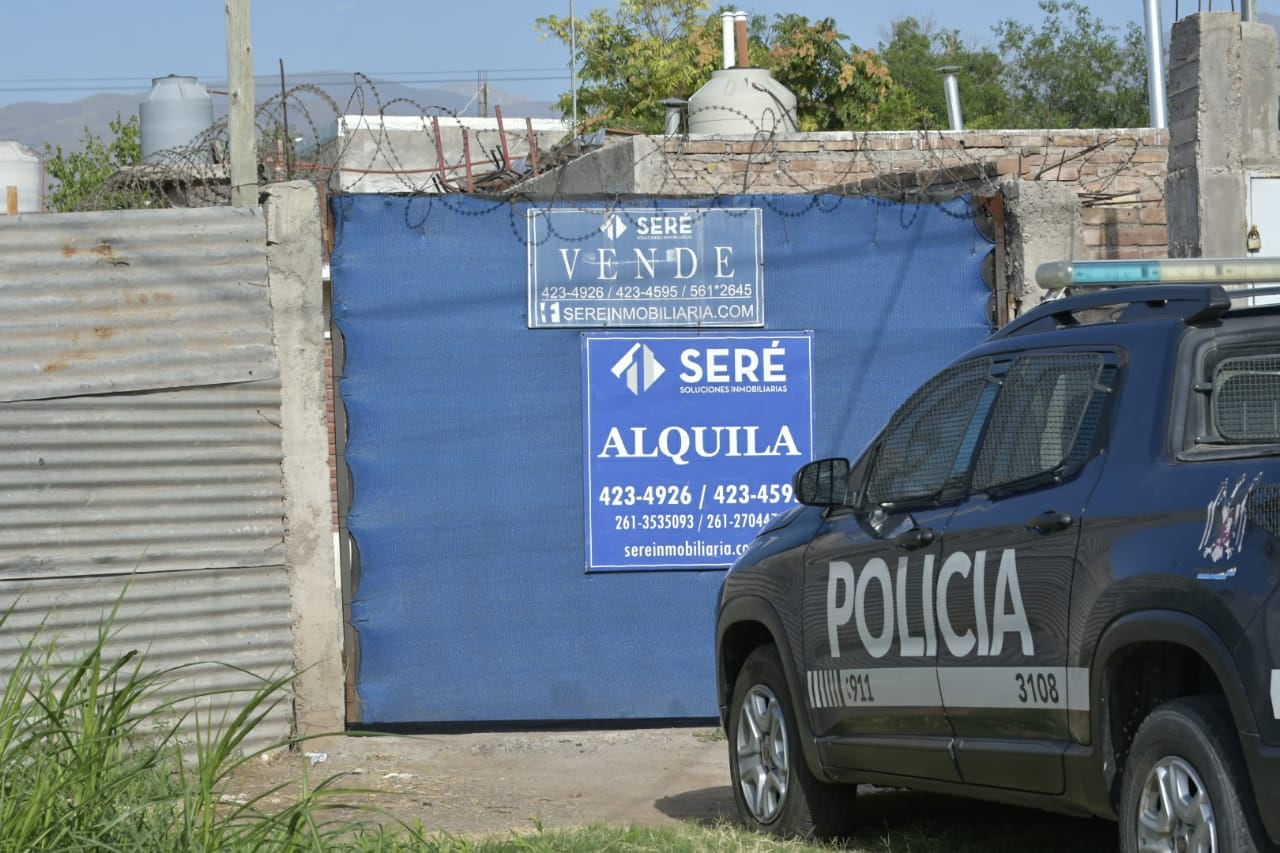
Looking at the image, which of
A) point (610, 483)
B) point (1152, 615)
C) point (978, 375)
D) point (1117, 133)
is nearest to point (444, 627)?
point (610, 483)

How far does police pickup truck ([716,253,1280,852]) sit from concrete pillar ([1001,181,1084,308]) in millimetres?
3215

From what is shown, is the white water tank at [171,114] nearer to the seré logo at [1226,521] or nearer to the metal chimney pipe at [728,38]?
the metal chimney pipe at [728,38]

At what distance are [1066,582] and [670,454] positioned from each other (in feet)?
14.0

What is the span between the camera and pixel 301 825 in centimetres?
473

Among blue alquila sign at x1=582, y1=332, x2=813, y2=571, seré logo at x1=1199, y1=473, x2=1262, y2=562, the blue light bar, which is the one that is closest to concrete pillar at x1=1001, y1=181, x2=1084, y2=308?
blue alquila sign at x1=582, y1=332, x2=813, y2=571

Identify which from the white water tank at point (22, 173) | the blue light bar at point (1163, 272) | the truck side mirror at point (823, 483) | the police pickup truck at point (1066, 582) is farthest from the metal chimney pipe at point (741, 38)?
the blue light bar at point (1163, 272)

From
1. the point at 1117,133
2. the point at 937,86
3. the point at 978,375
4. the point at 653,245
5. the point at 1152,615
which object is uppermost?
the point at 937,86

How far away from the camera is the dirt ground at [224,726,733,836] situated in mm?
7398

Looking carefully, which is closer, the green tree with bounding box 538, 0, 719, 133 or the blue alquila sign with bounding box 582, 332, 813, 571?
the blue alquila sign with bounding box 582, 332, 813, 571

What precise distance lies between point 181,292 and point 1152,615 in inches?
217

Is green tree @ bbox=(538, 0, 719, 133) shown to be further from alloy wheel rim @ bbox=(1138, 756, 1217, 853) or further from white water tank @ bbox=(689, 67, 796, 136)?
alloy wheel rim @ bbox=(1138, 756, 1217, 853)

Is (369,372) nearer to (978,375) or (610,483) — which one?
(610,483)

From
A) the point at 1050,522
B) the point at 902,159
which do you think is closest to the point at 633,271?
the point at 1050,522

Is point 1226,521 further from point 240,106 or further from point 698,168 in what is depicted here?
point 698,168
